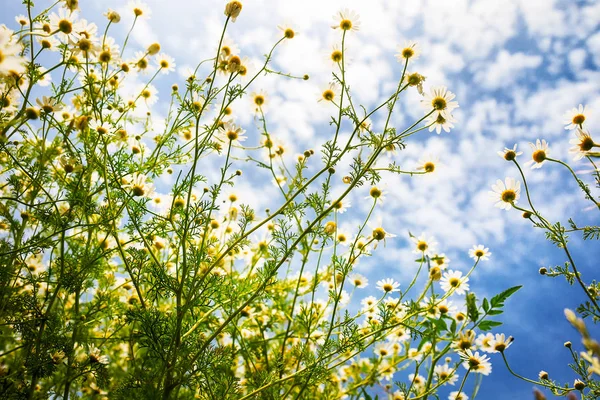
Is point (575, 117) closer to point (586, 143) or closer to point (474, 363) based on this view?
point (586, 143)

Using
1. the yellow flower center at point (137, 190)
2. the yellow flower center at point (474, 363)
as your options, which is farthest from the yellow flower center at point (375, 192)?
the yellow flower center at point (137, 190)

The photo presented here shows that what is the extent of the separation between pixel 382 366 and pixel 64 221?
7.20ft

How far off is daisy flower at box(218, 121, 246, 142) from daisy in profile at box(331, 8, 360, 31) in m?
0.78

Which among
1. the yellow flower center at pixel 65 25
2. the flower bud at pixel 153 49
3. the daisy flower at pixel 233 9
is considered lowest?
the daisy flower at pixel 233 9

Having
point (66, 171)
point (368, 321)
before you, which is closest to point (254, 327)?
point (368, 321)

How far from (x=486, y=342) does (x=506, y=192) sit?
30.9 inches

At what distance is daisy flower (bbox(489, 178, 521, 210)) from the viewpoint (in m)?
2.01

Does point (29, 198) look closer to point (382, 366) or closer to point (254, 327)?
point (254, 327)

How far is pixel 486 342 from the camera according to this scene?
2094 mm

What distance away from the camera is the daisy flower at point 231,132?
7.28 ft

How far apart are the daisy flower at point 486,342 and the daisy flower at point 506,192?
66 centimetres

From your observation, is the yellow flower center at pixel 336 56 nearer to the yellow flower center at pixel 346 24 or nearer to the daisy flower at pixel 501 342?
the yellow flower center at pixel 346 24

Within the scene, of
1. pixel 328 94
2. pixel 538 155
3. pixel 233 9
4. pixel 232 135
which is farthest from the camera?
pixel 328 94

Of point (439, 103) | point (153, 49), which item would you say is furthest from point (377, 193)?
point (153, 49)
